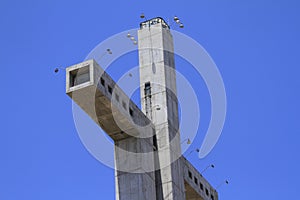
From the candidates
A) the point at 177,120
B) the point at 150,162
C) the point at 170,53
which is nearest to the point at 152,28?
the point at 170,53

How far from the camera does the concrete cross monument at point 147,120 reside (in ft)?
152

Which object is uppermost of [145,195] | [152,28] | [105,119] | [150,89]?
[152,28]

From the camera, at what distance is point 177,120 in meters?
53.6

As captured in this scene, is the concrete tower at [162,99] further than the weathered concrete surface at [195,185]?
No

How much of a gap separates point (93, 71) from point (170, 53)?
1012 cm

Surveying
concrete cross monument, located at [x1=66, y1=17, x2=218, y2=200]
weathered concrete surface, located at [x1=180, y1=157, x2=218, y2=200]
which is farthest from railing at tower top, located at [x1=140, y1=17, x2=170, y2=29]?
weathered concrete surface, located at [x1=180, y1=157, x2=218, y2=200]

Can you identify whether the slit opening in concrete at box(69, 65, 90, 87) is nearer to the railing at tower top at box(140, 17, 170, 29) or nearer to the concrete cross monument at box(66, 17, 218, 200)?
the concrete cross monument at box(66, 17, 218, 200)

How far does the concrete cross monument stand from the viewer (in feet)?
152

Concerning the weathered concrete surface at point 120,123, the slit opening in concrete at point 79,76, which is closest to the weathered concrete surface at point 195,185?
the weathered concrete surface at point 120,123

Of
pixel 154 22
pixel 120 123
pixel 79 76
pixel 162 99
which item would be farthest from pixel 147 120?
pixel 154 22

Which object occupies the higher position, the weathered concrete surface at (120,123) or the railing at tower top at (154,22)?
the railing at tower top at (154,22)

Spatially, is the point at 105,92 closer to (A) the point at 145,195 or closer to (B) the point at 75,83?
(B) the point at 75,83

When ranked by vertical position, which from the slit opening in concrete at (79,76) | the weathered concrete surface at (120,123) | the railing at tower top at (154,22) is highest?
the railing at tower top at (154,22)

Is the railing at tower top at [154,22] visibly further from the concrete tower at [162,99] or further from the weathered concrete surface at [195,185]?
the weathered concrete surface at [195,185]
